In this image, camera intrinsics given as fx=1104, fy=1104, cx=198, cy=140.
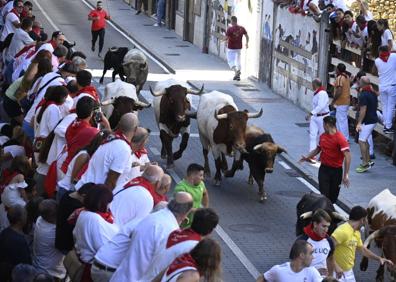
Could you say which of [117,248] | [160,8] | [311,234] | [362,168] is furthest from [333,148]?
[160,8]

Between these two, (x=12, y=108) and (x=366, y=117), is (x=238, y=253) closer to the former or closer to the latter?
(x=12, y=108)

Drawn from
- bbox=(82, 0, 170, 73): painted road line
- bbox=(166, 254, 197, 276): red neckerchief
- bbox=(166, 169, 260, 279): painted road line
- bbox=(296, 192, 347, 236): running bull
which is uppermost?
bbox=(166, 254, 197, 276): red neckerchief

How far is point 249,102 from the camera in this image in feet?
99.7

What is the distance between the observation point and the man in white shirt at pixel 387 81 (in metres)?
23.8

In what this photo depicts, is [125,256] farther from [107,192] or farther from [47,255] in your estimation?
[47,255]

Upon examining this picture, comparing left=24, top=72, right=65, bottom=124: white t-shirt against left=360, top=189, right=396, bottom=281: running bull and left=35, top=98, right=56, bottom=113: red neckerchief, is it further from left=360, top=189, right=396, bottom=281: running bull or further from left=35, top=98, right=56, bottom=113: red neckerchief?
left=360, top=189, right=396, bottom=281: running bull

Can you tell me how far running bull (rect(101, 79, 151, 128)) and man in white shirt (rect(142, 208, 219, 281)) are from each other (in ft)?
32.2

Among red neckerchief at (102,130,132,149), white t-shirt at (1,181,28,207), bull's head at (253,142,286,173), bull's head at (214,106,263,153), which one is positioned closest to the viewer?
red neckerchief at (102,130,132,149)

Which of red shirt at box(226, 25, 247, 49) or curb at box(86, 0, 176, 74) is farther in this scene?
curb at box(86, 0, 176, 74)

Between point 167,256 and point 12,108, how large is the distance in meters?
10.1

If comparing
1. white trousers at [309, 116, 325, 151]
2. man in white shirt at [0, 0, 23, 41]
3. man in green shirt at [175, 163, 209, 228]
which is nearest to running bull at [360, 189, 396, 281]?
man in green shirt at [175, 163, 209, 228]

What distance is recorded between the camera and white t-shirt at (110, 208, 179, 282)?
1012 centimetres

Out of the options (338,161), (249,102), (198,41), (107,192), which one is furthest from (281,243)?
(198,41)

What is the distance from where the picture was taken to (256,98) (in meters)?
31.1
